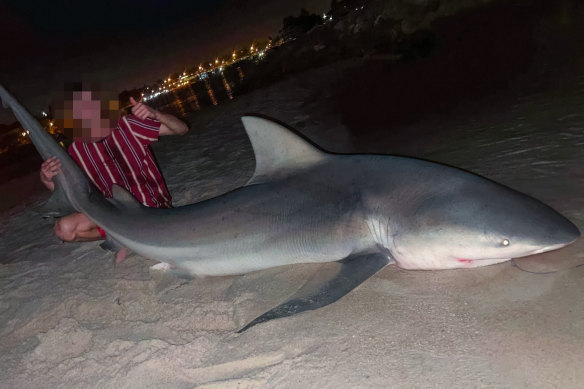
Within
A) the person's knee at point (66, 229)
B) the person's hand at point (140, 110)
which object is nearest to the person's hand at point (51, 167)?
the person's hand at point (140, 110)

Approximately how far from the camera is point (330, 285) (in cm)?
252

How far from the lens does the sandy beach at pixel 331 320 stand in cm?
197

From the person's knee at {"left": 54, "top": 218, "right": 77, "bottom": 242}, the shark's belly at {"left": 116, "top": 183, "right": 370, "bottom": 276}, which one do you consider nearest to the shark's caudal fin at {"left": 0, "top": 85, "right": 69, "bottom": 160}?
the shark's belly at {"left": 116, "top": 183, "right": 370, "bottom": 276}

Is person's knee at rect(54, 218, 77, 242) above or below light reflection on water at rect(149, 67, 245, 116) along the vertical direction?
below

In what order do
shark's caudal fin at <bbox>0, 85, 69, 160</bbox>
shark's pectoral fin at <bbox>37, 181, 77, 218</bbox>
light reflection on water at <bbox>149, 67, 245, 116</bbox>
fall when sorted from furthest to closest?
light reflection on water at <bbox>149, 67, 245, 116</bbox>, shark's pectoral fin at <bbox>37, 181, 77, 218</bbox>, shark's caudal fin at <bbox>0, 85, 69, 160</bbox>

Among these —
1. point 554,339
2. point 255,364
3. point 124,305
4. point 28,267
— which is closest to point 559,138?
point 554,339

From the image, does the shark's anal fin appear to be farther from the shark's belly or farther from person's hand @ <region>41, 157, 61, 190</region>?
person's hand @ <region>41, 157, 61, 190</region>

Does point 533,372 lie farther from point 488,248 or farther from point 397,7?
point 397,7

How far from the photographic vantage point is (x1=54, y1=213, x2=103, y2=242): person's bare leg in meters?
4.23

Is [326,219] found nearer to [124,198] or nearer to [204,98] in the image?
[124,198]

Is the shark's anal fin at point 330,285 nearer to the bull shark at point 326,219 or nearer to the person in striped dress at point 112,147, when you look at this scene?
the bull shark at point 326,219

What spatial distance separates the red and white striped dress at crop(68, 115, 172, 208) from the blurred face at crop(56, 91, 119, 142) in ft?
0.42

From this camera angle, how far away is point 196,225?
10.3 feet

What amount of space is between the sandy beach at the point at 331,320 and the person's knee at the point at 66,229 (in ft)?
0.87
